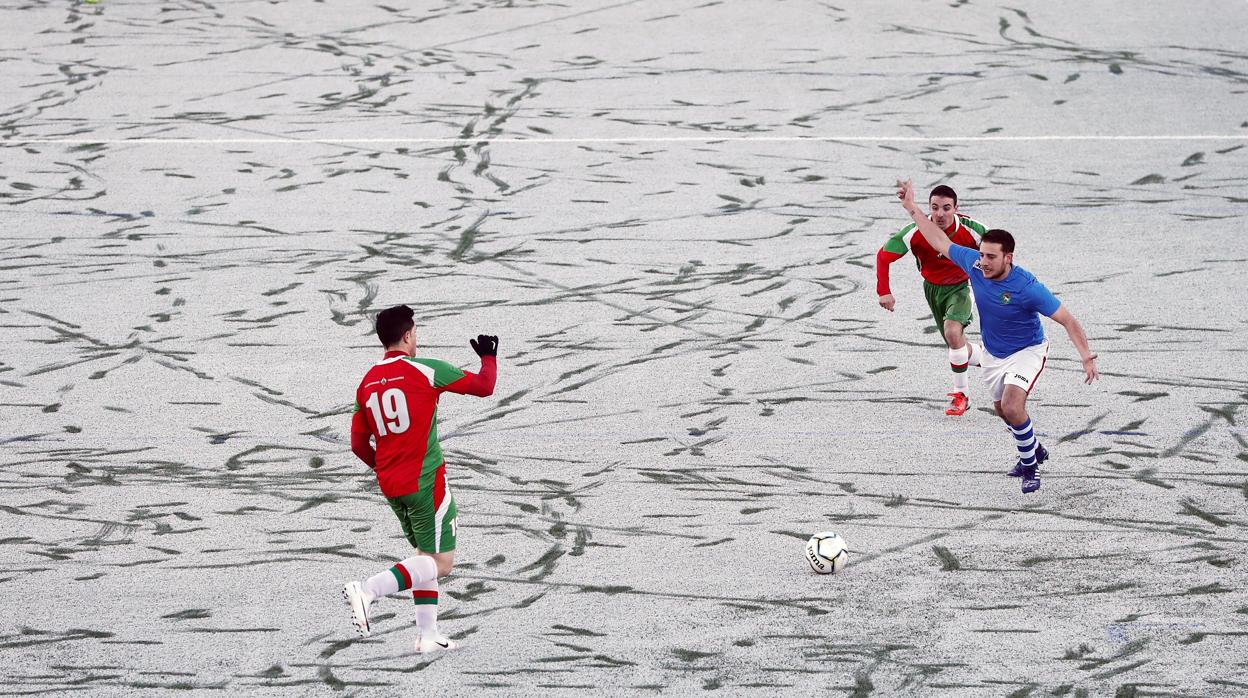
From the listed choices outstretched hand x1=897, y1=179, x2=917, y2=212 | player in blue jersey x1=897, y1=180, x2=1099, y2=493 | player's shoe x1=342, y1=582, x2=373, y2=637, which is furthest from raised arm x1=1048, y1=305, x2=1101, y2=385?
player's shoe x1=342, y1=582, x2=373, y2=637

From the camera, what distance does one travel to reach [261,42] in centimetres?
2219

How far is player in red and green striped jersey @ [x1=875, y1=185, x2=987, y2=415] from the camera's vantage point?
10.8 metres

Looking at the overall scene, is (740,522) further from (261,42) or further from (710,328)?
(261,42)

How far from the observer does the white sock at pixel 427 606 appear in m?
7.30

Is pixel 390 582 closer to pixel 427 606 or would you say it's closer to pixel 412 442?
pixel 427 606

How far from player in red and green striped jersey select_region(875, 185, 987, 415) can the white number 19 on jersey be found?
474cm

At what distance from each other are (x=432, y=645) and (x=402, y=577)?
434 mm

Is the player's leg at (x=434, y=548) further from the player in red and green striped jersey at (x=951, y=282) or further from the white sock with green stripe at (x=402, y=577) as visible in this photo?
the player in red and green striped jersey at (x=951, y=282)

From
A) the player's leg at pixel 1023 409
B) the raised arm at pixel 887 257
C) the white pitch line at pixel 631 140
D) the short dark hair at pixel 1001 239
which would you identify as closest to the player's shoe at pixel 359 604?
the player's leg at pixel 1023 409

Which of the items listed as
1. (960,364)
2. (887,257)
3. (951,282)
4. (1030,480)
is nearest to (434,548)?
(1030,480)

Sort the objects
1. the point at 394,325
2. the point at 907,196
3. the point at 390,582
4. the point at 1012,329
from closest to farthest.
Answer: the point at 390,582 → the point at 394,325 → the point at 1012,329 → the point at 907,196

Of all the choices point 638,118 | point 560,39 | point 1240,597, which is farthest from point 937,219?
point 560,39

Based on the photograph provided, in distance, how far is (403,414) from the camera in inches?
286

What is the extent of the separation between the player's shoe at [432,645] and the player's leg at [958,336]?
4.84 meters
